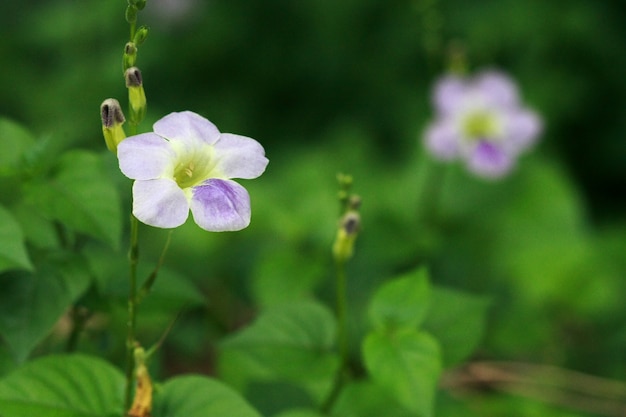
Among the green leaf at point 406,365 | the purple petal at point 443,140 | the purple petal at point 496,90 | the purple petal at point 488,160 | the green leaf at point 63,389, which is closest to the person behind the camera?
the green leaf at point 63,389

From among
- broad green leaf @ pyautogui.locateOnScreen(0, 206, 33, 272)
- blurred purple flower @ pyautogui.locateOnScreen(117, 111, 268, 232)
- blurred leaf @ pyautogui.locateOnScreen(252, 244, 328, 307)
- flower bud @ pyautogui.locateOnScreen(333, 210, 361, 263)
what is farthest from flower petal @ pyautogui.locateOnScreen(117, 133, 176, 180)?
blurred leaf @ pyautogui.locateOnScreen(252, 244, 328, 307)

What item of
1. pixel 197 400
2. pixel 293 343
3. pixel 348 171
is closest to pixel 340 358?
pixel 293 343

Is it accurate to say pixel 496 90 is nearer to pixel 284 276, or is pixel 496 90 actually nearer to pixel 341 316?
pixel 284 276

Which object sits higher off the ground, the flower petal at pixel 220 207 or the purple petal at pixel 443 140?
the purple petal at pixel 443 140

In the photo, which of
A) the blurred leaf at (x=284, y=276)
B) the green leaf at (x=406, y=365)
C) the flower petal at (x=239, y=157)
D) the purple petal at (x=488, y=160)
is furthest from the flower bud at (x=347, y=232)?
the purple petal at (x=488, y=160)

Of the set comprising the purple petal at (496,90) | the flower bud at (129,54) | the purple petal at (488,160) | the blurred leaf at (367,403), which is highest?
the purple petal at (496,90)

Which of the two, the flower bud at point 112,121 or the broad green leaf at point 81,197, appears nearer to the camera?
the flower bud at point 112,121

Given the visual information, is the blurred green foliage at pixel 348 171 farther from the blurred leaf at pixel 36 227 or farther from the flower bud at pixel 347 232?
the flower bud at pixel 347 232
